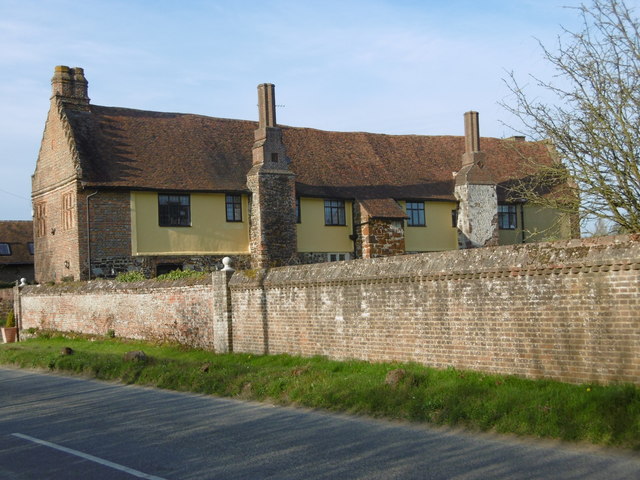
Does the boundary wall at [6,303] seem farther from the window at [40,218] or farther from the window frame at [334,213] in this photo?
the window frame at [334,213]

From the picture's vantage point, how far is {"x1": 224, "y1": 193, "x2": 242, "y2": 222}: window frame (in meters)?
35.7

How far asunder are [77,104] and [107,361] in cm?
2031

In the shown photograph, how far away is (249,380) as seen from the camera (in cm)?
1477

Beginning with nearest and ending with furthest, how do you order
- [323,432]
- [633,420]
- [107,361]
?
[633,420] < [323,432] < [107,361]

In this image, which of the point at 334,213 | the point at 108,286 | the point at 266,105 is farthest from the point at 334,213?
the point at 108,286

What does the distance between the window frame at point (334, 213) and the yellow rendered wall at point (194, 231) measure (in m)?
3.93

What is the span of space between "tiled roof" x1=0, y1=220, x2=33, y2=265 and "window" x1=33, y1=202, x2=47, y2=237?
23.5 m

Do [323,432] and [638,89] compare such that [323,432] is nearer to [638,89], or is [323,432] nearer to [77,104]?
[638,89]

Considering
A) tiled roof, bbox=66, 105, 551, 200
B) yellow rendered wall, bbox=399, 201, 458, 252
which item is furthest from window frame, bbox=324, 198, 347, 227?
yellow rendered wall, bbox=399, 201, 458, 252

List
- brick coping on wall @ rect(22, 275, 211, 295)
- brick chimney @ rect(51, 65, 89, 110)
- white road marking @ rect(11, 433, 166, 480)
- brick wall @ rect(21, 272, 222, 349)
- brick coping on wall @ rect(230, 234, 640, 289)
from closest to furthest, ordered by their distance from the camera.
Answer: white road marking @ rect(11, 433, 166, 480) < brick coping on wall @ rect(230, 234, 640, 289) < brick wall @ rect(21, 272, 222, 349) < brick coping on wall @ rect(22, 275, 211, 295) < brick chimney @ rect(51, 65, 89, 110)

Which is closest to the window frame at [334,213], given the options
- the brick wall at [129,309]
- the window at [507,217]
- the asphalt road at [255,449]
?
the window at [507,217]

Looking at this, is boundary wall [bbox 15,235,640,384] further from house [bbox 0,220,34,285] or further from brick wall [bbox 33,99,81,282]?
house [bbox 0,220,34,285]

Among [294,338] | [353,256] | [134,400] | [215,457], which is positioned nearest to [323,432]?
[215,457]

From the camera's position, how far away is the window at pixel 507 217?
4044 centimetres
